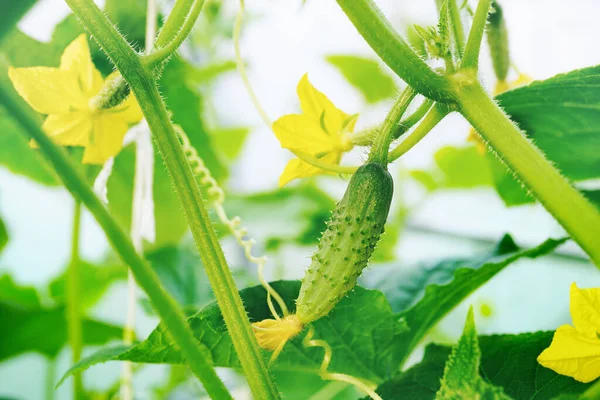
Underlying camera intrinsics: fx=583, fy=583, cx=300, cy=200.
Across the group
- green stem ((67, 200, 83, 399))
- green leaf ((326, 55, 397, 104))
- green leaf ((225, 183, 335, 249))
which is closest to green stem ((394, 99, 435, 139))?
green stem ((67, 200, 83, 399))

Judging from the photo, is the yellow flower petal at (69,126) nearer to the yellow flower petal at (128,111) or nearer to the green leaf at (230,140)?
the yellow flower petal at (128,111)

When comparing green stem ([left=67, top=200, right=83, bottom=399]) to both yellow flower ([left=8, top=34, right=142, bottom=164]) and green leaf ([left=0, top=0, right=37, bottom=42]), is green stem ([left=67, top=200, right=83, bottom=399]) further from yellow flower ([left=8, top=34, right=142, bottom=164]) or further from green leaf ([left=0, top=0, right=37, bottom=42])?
green leaf ([left=0, top=0, right=37, bottom=42])

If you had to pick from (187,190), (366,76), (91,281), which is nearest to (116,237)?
(187,190)

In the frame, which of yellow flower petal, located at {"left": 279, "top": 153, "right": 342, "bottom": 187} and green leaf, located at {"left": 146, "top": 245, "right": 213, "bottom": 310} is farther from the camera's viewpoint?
green leaf, located at {"left": 146, "top": 245, "right": 213, "bottom": 310}

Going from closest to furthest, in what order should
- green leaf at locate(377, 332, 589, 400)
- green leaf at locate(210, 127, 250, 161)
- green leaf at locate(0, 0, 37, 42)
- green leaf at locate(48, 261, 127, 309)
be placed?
green leaf at locate(0, 0, 37, 42), green leaf at locate(377, 332, 589, 400), green leaf at locate(48, 261, 127, 309), green leaf at locate(210, 127, 250, 161)

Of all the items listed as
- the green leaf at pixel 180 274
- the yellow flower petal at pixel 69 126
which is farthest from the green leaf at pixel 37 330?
the yellow flower petal at pixel 69 126

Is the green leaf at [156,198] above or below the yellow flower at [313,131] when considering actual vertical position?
above

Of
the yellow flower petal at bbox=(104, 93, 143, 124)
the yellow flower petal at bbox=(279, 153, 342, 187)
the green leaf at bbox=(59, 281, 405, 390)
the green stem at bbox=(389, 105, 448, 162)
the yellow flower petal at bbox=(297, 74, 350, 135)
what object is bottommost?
the green leaf at bbox=(59, 281, 405, 390)

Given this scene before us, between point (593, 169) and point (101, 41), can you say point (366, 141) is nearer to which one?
point (101, 41)
